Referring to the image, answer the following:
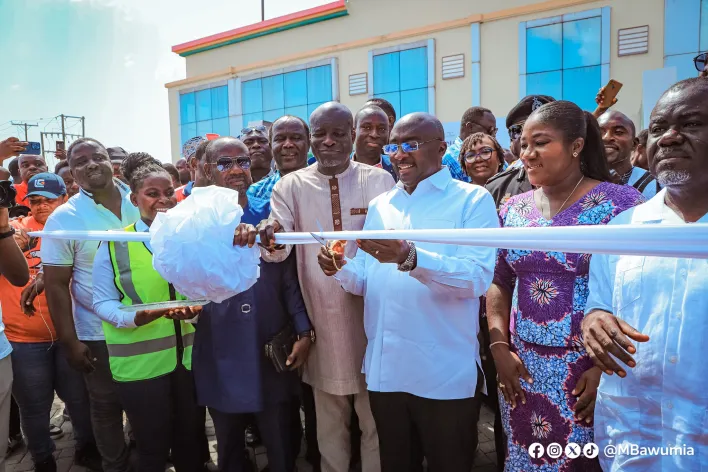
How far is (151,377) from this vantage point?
2734 mm

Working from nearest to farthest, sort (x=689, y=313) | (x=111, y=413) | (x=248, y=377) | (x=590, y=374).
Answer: (x=689, y=313)
(x=590, y=374)
(x=248, y=377)
(x=111, y=413)

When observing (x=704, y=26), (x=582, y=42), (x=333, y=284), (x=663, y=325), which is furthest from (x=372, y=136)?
(x=704, y=26)

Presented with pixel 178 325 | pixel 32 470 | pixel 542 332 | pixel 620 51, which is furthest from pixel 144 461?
pixel 620 51

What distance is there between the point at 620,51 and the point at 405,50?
19.3 feet

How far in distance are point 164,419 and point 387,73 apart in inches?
527

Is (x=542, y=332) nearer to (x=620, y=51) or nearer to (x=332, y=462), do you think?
(x=332, y=462)

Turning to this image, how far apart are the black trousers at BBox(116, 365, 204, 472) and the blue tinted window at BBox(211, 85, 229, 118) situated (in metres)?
16.7

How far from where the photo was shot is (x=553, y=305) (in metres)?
2.08

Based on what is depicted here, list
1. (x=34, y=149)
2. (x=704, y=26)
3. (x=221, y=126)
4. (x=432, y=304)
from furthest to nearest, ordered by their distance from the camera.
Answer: (x=221, y=126), (x=704, y=26), (x=34, y=149), (x=432, y=304)

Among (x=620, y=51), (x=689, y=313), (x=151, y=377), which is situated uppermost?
(x=620, y=51)

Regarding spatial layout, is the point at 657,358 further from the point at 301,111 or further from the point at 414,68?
the point at 301,111

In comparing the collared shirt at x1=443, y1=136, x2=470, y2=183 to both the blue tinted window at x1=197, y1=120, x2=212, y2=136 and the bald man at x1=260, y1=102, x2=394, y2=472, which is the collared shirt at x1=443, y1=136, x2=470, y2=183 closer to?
the bald man at x1=260, y1=102, x2=394, y2=472

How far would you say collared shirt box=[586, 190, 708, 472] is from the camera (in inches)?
61.6

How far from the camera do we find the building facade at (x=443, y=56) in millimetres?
11219
